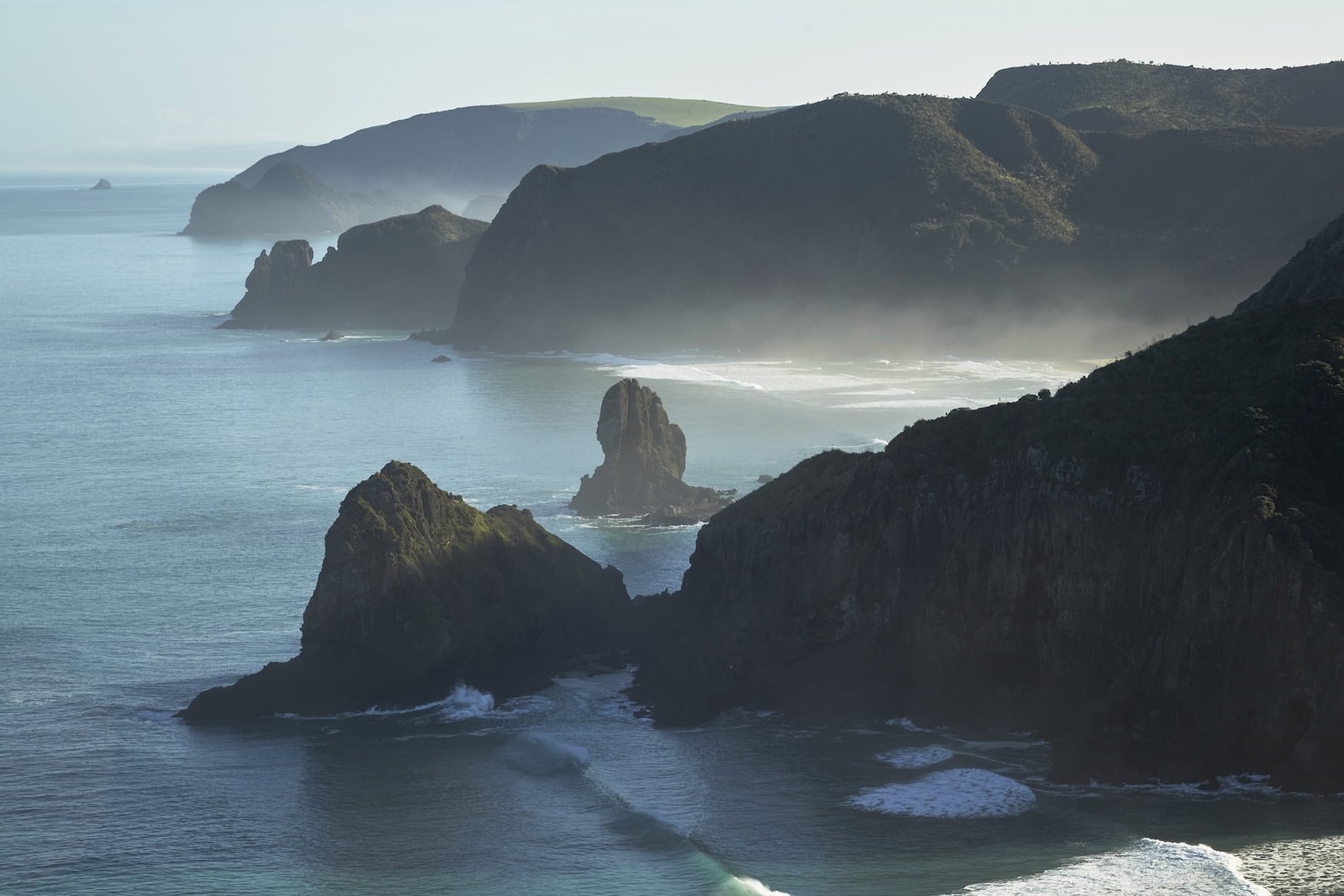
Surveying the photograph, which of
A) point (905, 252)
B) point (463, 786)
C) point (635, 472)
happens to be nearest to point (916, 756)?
point (463, 786)

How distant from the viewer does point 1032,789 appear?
4747 centimetres

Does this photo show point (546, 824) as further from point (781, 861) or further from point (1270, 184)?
point (1270, 184)

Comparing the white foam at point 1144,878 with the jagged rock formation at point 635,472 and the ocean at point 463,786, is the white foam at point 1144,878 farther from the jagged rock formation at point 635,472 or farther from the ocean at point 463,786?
the jagged rock formation at point 635,472

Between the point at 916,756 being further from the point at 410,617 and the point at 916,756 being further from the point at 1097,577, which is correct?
the point at 410,617

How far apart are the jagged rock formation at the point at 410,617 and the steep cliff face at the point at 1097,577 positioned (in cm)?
457

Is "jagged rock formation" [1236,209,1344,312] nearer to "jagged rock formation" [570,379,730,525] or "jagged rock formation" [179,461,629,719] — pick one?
"jagged rock formation" [179,461,629,719]

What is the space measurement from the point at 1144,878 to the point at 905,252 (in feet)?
487

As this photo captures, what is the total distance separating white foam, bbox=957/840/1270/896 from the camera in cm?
4066

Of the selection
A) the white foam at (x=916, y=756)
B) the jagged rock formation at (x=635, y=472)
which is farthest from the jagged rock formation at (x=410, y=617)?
the jagged rock formation at (x=635, y=472)

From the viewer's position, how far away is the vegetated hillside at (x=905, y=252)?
177125 millimetres

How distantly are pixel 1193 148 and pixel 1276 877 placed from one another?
169690 mm

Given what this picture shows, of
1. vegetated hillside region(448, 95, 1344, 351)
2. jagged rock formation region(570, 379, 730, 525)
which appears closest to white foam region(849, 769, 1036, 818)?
jagged rock formation region(570, 379, 730, 525)

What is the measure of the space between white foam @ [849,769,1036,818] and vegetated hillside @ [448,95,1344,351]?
124981mm

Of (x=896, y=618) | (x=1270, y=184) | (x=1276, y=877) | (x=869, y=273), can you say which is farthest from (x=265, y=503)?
(x=1270, y=184)
